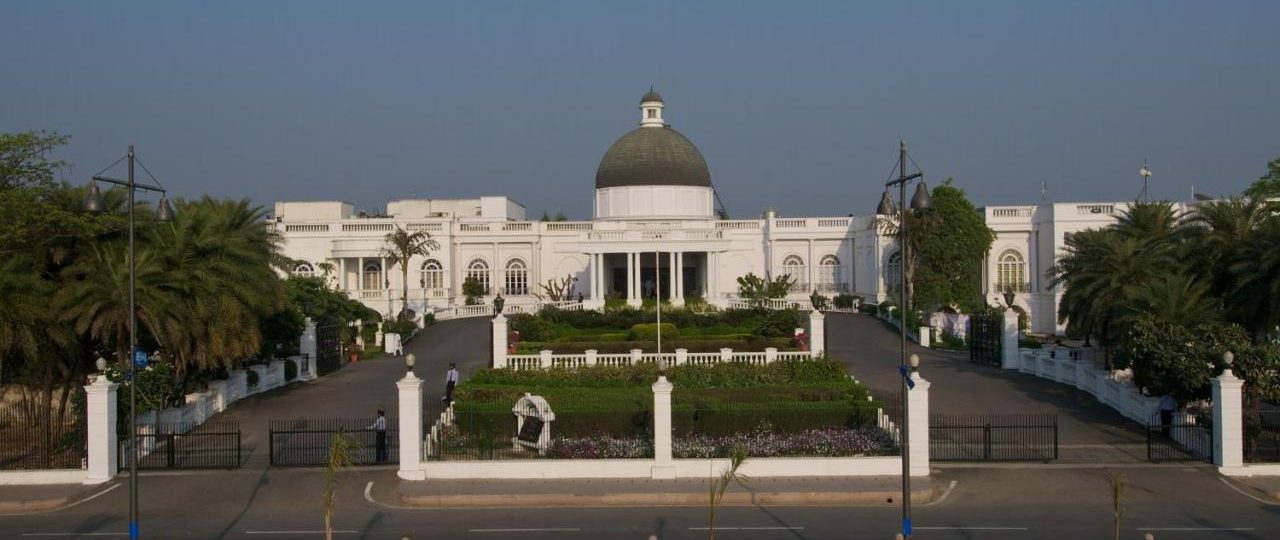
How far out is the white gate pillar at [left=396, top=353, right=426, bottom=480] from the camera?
2089cm

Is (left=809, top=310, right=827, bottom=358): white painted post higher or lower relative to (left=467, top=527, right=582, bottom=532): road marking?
higher

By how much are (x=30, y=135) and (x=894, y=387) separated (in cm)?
2170

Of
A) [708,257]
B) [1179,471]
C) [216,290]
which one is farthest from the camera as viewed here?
[708,257]

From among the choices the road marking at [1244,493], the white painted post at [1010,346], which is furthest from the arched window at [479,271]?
the road marking at [1244,493]

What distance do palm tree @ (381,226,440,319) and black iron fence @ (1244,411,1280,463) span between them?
3393 centimetres

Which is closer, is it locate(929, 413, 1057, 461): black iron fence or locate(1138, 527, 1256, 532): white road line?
locate(1138, 527, 1256, 532): white road line

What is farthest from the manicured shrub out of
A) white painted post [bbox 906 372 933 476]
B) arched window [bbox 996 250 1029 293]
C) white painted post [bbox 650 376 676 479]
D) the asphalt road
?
arched window [bbox 996 250 1029 293]

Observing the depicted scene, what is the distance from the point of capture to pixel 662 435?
20953 millimetres

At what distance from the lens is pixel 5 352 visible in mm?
24109

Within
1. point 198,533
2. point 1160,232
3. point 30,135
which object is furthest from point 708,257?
point 198,533

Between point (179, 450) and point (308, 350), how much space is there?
13.7 meters

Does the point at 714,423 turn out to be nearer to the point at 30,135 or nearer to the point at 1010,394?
the point at 1010,394

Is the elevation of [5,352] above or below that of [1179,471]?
above

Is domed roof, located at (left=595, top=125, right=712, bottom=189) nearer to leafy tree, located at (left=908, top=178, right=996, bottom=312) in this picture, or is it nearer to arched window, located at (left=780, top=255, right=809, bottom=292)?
arched window, located at (left=780, top=255, right=809, bottom=292)
